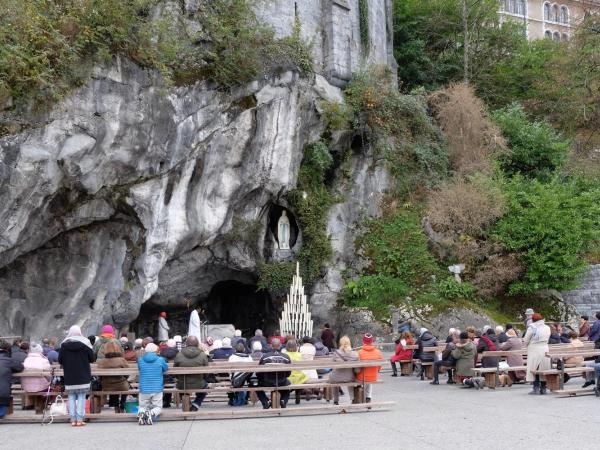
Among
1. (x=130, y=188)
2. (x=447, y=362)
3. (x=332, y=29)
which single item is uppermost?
(x=332, y=29)

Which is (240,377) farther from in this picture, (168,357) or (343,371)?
(343,371)

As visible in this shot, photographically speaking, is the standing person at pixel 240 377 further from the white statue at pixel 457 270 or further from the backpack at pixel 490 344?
the white statue at pixel 457 270

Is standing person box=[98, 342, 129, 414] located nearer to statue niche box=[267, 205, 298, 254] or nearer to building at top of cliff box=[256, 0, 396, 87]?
statue niche box=[267, 205, 298, 254]

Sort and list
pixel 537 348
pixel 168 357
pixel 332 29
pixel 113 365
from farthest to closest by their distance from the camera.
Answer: pixel 332 29
pixel 537 348
pixel 168 357
pixel 113 365

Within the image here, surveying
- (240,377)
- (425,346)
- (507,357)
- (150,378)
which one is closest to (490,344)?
(507,357)

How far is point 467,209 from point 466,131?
4.48 meters

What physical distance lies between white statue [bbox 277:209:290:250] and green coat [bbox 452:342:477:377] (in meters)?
10.1

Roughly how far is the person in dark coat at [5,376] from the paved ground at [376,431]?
0.33 metres

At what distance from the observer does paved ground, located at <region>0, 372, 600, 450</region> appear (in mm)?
7262

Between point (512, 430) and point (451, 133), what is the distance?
19219 mm

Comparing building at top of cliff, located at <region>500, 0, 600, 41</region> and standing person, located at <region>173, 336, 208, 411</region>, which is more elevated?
building at top of cliff, located at <region>500, 0, 600, 41</region>

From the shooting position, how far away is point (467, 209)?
22.5 meters

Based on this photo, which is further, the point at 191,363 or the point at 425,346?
the point at 425,346

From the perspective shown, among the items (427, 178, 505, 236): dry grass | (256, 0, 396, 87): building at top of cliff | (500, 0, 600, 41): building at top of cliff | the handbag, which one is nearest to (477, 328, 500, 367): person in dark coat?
the handbag
